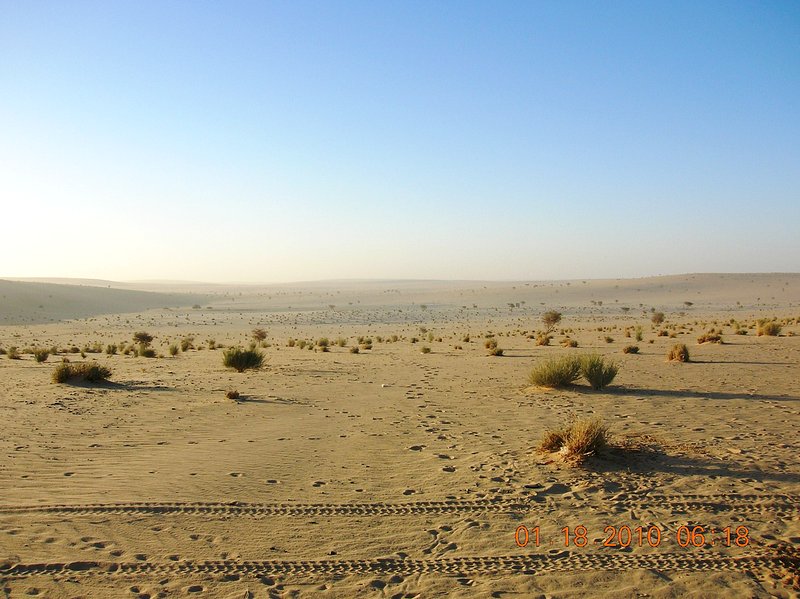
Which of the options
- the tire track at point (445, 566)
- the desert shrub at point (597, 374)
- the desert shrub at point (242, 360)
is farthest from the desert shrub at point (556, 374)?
the tire track at point (445, 566)

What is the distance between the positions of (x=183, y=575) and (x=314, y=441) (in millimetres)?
4893

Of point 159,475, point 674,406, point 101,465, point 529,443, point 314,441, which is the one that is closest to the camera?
point 159,475

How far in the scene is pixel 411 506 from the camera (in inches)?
269

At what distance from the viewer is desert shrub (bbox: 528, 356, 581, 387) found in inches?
595

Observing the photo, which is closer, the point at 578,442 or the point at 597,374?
the point at 578,442

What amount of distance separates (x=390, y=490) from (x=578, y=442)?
249 cm

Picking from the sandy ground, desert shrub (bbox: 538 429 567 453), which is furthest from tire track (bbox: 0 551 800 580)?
desert shrub (bbox: 538 429 567 453)

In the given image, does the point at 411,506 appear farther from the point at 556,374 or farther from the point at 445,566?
the point at 556,374

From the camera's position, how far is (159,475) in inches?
317

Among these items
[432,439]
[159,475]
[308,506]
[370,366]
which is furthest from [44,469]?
[370,366]

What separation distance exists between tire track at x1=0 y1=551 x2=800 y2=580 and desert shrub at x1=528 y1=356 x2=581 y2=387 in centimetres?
964

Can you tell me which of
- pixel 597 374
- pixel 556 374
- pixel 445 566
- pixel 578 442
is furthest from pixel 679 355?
pixel 445 566

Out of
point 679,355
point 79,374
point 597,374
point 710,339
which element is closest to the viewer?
point 597,374

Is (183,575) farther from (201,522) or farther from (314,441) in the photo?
(314,441)
